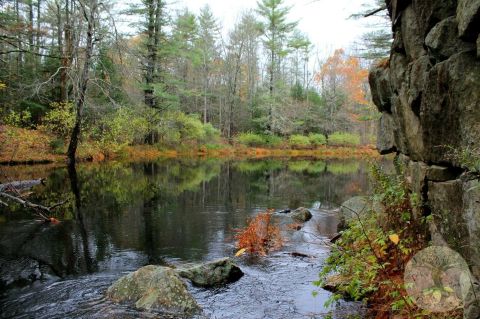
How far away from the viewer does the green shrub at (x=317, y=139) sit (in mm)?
44500

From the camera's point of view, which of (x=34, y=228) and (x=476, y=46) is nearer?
(x=476, y=46)

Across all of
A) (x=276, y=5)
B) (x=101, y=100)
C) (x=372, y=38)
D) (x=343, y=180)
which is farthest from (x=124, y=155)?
(x=276, y=5)

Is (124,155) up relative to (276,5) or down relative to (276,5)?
down

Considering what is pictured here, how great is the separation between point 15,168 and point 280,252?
56.5ft

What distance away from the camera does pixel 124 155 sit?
2986 centimetres

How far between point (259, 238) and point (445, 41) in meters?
5.82

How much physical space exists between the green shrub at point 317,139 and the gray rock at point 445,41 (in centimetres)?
3994

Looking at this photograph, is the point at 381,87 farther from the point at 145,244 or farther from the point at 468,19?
the point at 145,244

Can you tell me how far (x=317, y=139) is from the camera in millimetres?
44562

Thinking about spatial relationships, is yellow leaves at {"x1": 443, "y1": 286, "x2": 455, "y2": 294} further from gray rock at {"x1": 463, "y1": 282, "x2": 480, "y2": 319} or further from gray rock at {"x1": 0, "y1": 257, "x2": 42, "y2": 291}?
gray rock at {"x1": 0, "y1": 257, "x2": 42, "y2": 291}

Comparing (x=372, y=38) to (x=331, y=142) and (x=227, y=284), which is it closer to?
(x=331, y=142)

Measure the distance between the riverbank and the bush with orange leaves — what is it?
121 inches

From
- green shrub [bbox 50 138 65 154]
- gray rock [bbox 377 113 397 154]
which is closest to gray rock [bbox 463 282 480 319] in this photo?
gray rock [bbox 377 113 397 154]

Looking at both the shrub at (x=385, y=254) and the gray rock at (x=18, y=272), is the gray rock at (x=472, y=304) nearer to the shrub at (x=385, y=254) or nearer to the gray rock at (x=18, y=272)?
the shrub at (x=385, y=254)
